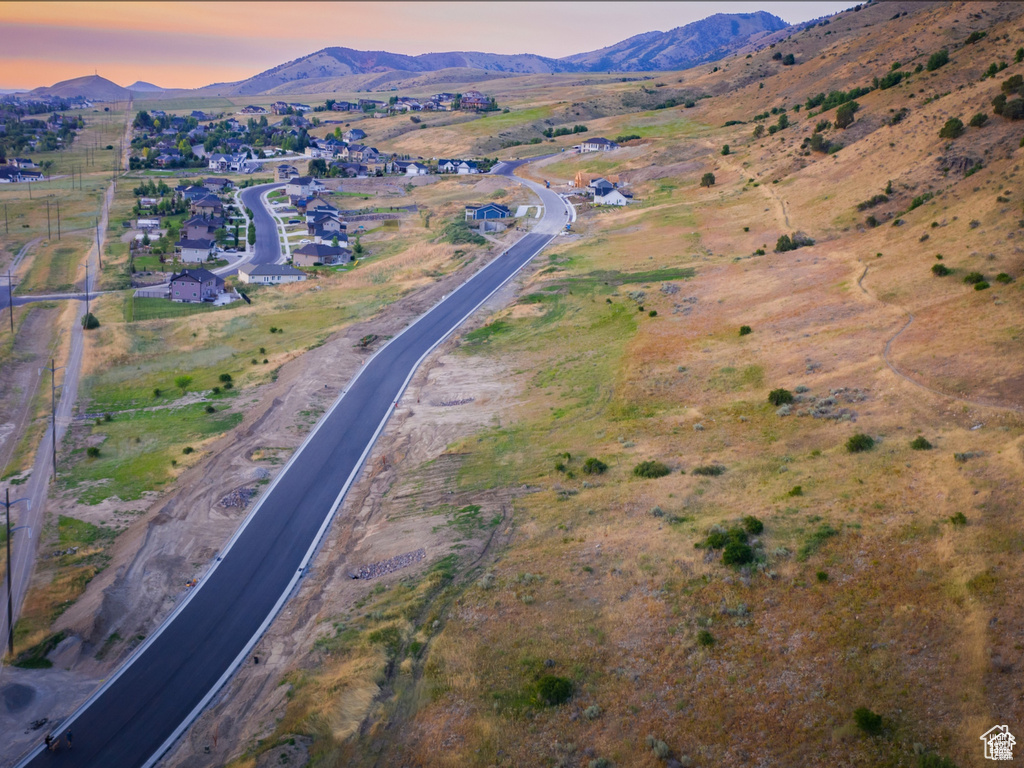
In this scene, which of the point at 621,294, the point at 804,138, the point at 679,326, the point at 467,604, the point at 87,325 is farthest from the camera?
the point at 804,138

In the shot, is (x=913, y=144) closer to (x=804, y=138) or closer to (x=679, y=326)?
(x=804, y=138)

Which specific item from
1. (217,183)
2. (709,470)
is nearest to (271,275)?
(709,470)

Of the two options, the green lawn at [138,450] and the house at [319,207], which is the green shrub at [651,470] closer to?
the green lawn at [138,450]

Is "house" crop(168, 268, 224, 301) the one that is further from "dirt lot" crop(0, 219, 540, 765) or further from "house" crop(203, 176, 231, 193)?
"house" crop(203, 176, 231, 193)

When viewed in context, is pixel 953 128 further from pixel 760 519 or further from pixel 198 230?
pixel 198 230

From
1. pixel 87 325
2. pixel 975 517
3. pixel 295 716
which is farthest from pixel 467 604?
pixel 87 325

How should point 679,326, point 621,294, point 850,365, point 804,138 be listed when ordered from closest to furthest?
point 850,365
point 679,326
point 621,294
point 804,138
